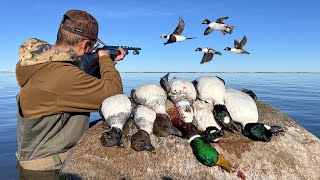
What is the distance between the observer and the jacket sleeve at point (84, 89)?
5.00m

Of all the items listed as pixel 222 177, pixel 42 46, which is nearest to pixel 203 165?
pixel 222 177

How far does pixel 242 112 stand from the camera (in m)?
5.92

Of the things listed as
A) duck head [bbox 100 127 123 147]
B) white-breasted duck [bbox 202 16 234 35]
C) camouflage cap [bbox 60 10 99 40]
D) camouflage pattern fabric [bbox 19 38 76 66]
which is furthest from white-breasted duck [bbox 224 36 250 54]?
camouflage pattern fabric [bbox 19 38 76 66]

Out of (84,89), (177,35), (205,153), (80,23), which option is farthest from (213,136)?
(177,35)

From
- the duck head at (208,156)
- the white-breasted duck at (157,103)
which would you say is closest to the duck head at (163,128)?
the white-breasted duck at (157,103)

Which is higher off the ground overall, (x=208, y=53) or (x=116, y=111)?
(x=208, y=53)

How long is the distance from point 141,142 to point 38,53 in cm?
210

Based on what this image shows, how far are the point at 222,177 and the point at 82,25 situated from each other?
3.26 m

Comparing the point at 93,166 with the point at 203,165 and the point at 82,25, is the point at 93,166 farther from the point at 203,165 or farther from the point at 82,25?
the point at 82,25

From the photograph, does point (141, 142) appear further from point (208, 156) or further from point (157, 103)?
point (208, 156)

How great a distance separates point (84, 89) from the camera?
512cm

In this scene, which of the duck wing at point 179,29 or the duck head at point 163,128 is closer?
the duck head at point 163,128

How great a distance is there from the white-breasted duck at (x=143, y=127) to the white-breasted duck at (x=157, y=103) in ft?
0.33

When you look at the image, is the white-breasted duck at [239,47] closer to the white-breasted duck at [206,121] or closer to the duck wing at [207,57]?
the duck wing at [207,57]
